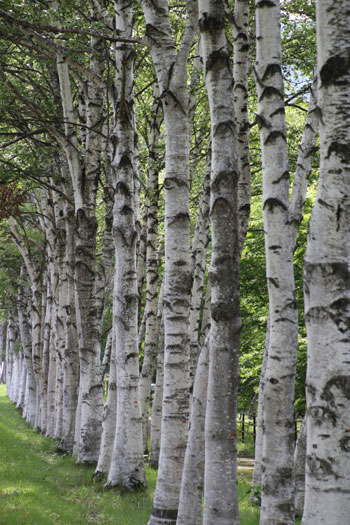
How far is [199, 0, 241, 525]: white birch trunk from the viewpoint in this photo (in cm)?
456

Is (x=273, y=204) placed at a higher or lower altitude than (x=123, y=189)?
lower

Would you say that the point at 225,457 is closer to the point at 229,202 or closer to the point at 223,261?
the point at 223,261

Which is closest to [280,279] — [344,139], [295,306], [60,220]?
[295,306]

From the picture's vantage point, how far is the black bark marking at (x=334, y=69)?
293cm

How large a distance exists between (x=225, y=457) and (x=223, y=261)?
159 cm

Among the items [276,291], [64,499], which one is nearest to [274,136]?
[276,291]

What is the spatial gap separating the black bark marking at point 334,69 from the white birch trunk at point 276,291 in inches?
79.1

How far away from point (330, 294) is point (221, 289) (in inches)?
74.9

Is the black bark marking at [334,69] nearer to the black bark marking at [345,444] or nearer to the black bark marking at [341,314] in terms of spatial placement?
the black bark marking at [341,314]

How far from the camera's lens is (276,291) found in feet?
16.7

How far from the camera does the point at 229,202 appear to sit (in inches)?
191

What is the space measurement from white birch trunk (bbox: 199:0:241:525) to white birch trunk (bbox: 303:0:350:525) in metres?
1.72

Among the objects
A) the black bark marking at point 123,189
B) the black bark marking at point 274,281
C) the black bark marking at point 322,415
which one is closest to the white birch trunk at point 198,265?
the black bark marking at point 123,189

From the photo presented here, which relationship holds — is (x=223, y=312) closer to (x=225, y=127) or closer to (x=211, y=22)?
(x=225, y=127)
